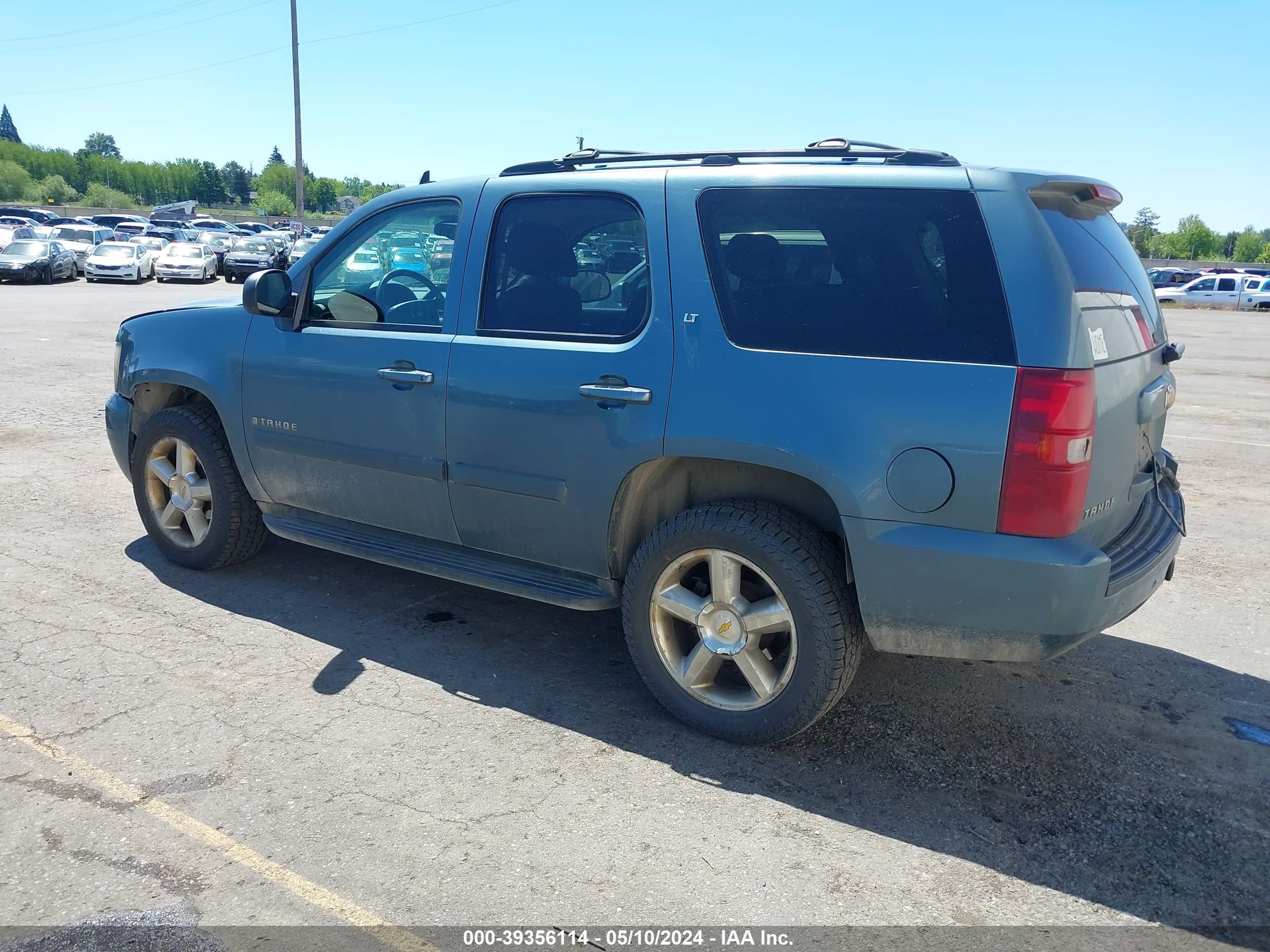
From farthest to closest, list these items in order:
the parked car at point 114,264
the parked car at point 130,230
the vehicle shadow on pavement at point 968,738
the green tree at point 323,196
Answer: the green tree at point 323,196, the parked car at point 130,230, the parked car at point 114,264, the vehicle shadow on pavement at point 968,738

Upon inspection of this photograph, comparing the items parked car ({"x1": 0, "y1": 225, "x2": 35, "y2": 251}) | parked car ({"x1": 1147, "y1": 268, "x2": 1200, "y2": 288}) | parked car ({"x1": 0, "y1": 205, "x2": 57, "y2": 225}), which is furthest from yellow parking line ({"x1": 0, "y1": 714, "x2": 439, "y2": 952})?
parked car ({"x1": 0, "y1": 205, "x2": 57, "y2": 225})

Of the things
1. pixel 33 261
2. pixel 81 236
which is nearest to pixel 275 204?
pixel 81 236

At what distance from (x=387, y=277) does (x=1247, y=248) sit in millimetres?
144916

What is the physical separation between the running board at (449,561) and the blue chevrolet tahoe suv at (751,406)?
2 cm

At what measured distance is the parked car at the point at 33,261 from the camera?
97.2 feet

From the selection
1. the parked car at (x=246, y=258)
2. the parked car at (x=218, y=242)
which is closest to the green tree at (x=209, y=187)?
the parked car at (x=218, y=242)

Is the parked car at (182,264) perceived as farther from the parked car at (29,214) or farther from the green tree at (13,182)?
the green tree at (13,182)

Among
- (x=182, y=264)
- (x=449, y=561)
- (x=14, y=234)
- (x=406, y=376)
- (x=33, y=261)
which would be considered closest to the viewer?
(x=406, y=376)

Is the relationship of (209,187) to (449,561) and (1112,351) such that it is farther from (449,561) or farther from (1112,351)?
(1112,351)

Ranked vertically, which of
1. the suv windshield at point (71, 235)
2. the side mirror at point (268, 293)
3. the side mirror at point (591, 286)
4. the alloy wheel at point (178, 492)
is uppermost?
the side mirror at point (591, 286)

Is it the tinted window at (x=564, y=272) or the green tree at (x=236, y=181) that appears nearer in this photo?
→ the tinted window at (x=564, y=272)

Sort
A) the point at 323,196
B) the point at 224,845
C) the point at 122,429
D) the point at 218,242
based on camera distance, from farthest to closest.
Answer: the point at 323,196 < the point at 218,242 < the point at 122,429 < the point at 224,845

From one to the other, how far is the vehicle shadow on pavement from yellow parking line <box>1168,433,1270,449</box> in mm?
6046

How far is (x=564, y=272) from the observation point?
4055mm
